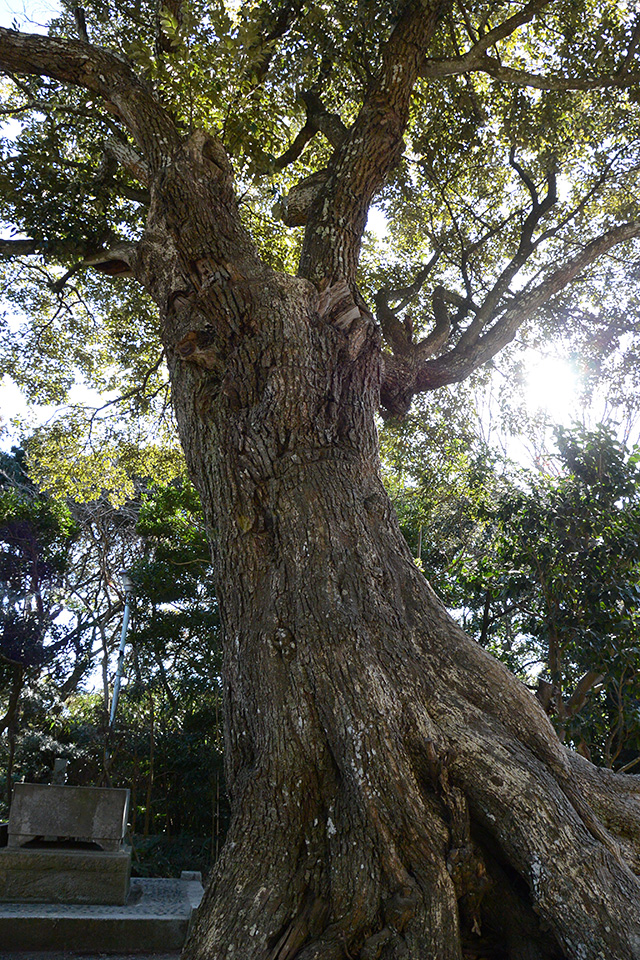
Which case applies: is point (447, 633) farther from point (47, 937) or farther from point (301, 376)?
point (47, 937)

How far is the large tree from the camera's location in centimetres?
189

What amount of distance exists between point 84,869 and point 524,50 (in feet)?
29.0

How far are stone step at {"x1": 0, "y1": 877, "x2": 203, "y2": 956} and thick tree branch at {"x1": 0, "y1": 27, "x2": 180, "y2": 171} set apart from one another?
16.6 ft

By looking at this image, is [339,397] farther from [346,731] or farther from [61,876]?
[61,876]

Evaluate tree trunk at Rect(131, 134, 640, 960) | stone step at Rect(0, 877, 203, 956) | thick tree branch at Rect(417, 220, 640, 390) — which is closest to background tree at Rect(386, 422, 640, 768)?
thick tree branch at Rect(417, 220, 640, 390)

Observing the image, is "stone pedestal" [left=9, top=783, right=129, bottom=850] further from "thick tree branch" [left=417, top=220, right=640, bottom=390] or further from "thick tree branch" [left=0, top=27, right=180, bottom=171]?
"thick tree branch" [left=0, top=27, right=180, bottom=171]

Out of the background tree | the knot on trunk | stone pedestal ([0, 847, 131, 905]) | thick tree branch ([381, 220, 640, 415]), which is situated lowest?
stone pedestal ([0, 847, 131, 905])

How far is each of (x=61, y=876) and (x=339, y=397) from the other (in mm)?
4402

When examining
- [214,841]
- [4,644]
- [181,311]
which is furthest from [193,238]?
[4,644]

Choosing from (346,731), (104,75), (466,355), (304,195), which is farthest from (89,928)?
(104,75)

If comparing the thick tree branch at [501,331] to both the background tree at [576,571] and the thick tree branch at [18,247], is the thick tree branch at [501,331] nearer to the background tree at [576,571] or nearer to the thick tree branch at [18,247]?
the background tree at [576,571]

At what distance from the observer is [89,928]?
13.1 ft

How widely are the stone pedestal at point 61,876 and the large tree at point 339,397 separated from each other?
11.1ft

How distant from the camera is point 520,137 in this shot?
20.0 feet
